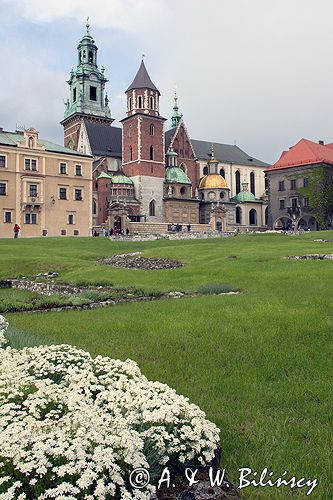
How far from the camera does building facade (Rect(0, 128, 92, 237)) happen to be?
54.7m

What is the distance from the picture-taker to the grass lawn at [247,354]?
15.4 ft

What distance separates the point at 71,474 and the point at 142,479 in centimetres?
57

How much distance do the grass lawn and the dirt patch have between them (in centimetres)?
829

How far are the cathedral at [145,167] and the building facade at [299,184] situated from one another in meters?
8.67

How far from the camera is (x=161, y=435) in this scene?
3775 millimetres

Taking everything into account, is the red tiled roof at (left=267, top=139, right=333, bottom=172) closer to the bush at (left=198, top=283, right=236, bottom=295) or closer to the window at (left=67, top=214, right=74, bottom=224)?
the window at (left=67, top=214, right=74, bottom=224)

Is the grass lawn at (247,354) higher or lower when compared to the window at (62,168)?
lower

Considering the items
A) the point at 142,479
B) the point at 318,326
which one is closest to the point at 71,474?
the point at 142,479

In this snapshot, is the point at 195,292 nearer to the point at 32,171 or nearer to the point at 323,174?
the point at 32,171

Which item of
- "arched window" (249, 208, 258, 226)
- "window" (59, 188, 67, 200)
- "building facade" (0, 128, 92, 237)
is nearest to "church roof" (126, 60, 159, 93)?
"building facade" (0, 128, 92, 237)

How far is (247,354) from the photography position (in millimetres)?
7684

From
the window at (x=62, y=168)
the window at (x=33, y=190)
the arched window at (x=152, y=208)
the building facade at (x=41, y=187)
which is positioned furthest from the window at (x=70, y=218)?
the arched window at (x=152, y=208)

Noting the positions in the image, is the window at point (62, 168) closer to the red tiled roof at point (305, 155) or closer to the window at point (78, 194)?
the window at point (78, 194)

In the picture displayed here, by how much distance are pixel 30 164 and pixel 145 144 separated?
72.4 feet
